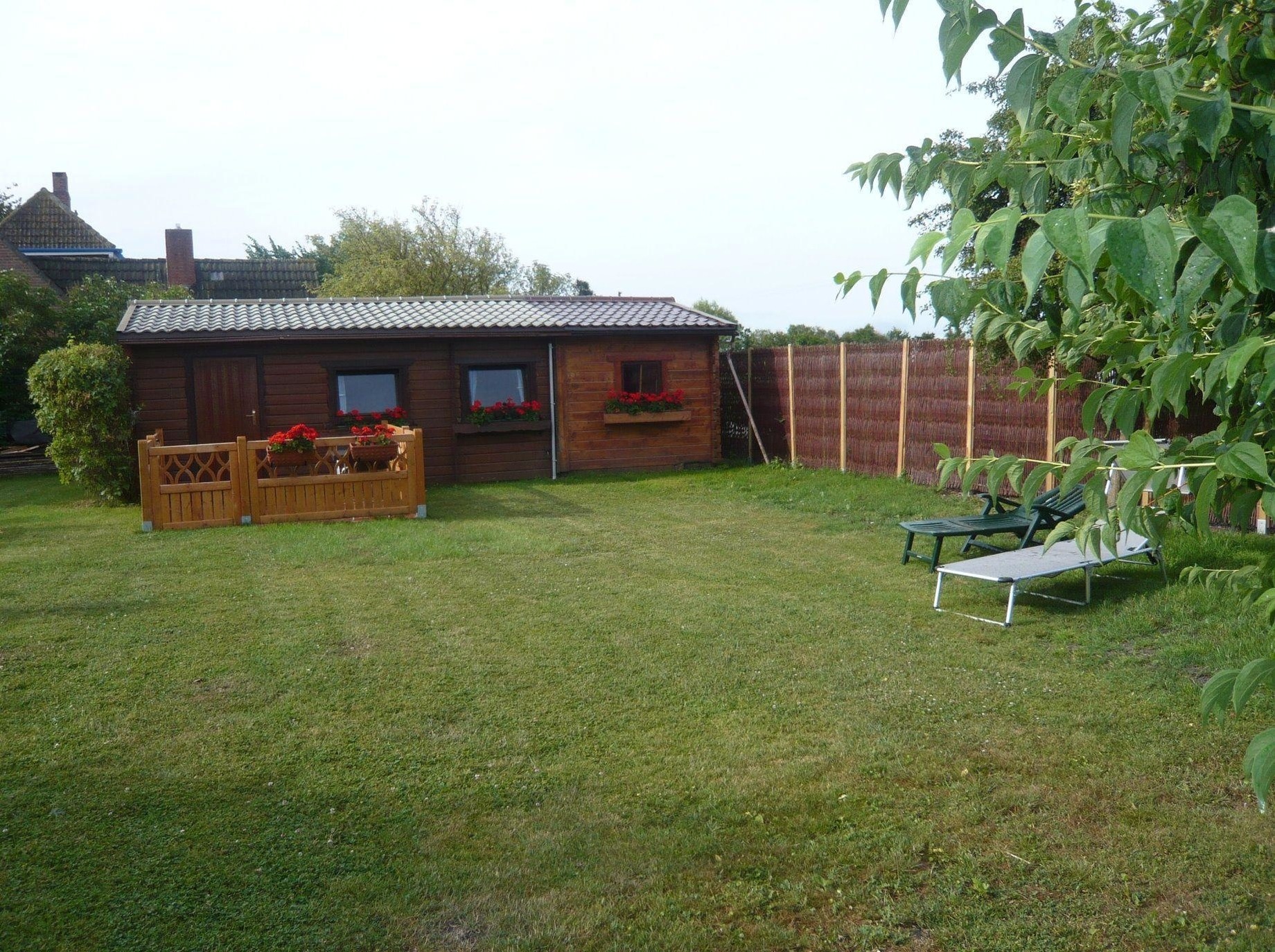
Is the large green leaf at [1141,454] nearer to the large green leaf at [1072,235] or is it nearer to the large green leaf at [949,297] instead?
the large green leaf at [949,297]

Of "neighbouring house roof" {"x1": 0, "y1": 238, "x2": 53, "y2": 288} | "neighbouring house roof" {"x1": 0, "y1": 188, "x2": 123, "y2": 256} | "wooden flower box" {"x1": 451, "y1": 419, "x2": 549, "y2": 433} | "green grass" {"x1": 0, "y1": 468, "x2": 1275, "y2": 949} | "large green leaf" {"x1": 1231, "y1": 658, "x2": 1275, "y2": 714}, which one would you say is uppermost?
"neighbouring house roof" {"x1": 0, "y1": 188, "x2": 123, "y2": 256}

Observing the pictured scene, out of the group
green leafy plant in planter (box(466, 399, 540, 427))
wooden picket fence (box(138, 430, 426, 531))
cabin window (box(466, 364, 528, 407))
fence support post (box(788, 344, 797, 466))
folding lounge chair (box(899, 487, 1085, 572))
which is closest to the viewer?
folding lounge chair (box(899, 487, 1085, 572))

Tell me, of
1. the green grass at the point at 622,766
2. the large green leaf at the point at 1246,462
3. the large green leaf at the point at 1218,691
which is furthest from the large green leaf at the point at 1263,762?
the green grass at the point at 622,766

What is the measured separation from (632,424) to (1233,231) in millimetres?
15120

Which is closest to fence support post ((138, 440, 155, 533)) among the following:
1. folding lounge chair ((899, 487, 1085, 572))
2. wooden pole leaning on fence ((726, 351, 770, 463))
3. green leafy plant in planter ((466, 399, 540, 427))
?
green leafy plant in planter ((466, 399, 540, 427))

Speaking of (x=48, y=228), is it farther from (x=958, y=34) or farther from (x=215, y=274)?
(x=958, y=34)

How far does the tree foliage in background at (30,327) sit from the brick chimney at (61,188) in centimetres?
2105

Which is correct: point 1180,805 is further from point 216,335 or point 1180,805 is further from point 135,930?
point 216,335

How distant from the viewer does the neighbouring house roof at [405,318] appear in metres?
14.2

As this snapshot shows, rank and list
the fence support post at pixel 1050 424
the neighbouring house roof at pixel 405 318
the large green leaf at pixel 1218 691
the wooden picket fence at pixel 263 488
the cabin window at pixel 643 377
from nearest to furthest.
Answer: the large green leaf at pixel 1218 691 < the fence support post at pixel 1050 424 < the wooden picket fence at pixel 263 488 < the neighbouring house roof at pixel 405 318 < the cabin window at pixel 643 377

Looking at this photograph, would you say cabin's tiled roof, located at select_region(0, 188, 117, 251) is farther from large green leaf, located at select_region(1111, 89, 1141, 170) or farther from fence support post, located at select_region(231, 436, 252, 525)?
large green leaf, located at select_region(1111, 89, 1141, 170)

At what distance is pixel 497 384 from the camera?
52.5 feet

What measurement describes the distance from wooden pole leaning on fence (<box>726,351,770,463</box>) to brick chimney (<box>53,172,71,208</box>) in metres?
31.3

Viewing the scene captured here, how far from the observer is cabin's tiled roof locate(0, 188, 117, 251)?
32.9 m
